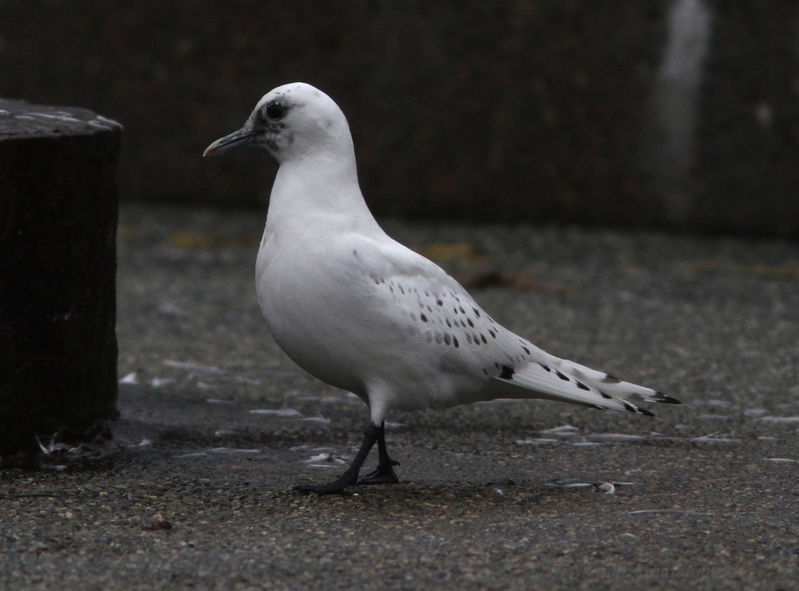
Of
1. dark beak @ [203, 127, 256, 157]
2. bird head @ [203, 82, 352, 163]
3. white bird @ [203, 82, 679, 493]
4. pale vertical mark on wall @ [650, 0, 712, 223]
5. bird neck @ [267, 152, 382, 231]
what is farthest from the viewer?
pale vertical mark on wall @ [650, 0, 712, 223]

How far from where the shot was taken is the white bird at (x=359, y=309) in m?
3.66

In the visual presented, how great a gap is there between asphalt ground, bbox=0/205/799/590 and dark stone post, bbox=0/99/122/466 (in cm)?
14

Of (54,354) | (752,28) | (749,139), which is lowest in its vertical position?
(54,354)

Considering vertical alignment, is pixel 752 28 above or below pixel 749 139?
above

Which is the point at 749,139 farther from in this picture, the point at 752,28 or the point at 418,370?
the point at 418,370

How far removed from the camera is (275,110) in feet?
12.9

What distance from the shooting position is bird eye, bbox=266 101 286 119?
3936 millimetres

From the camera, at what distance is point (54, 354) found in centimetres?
393

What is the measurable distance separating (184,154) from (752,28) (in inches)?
151

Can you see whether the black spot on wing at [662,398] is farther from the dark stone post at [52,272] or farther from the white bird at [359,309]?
the dark stone post at [52,272]

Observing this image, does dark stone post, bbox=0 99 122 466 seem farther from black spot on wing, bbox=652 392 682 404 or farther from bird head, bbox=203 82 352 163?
black spot on wing, bbox=652 392 682 404

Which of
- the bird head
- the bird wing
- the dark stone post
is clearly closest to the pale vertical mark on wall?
the bird wing

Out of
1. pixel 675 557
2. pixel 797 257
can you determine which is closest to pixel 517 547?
pixel 675 557

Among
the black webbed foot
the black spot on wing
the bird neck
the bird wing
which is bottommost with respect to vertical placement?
the black webbed foot
